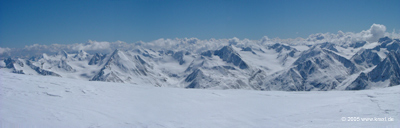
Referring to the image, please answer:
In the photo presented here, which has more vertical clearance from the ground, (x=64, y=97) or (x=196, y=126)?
(x=64, y=97)

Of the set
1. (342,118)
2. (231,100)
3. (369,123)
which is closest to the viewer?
(369,123)

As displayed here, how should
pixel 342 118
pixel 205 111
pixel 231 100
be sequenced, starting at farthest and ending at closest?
pixel 231 100 < pixel 205 111 < pixel 342 118

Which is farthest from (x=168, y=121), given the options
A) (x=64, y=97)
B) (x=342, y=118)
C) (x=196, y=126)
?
(x=342, y=118)

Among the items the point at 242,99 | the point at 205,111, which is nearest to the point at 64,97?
the point at 205,111

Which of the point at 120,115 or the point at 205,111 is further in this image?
the point at 205,111

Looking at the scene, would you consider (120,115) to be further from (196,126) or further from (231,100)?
(231,100)

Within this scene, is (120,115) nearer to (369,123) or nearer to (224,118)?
(224,118)
